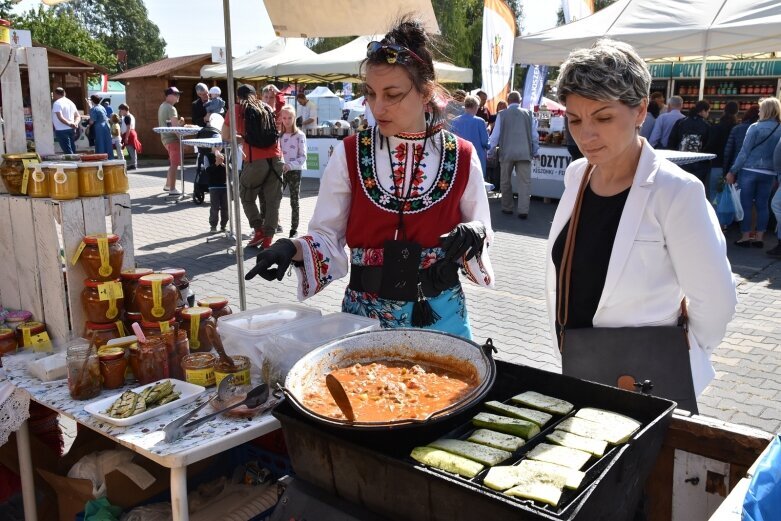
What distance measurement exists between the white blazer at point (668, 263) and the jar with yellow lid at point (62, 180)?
1915 millimetres

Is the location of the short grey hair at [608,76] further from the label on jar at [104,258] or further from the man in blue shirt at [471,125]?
the man in blue shirt at [471,125]

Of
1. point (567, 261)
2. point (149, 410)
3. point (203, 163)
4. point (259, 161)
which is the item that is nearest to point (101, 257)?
point (149, 410)

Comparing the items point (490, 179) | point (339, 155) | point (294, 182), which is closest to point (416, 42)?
point (339, 155)

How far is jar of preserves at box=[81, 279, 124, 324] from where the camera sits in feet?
7.70

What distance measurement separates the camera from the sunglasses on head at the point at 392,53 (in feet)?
7.02

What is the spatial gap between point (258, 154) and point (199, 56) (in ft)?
46.9

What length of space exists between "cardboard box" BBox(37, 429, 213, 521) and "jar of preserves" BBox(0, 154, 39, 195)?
1.00m

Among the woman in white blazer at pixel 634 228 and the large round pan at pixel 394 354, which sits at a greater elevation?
Result: the woman in white blazer at pixel 634 228

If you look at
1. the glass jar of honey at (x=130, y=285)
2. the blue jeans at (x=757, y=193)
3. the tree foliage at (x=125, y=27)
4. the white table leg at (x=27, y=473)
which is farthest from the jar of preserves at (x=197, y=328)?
the tree foliage at (x=125, y=27)

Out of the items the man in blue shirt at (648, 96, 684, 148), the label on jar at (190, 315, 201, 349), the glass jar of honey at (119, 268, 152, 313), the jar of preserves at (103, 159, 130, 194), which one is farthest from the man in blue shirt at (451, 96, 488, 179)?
the label on jar at (190, 315, 201, 349)

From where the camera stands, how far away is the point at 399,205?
89.5 inches

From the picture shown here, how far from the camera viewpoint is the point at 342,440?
1334mm

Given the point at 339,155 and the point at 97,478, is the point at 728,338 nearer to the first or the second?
the point at 339,155

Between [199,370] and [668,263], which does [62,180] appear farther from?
[668,263]
